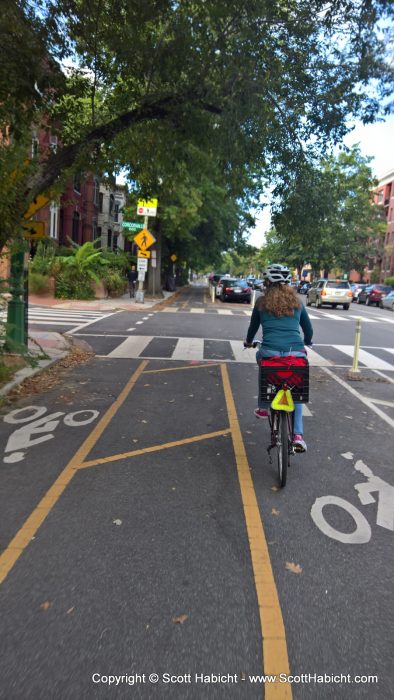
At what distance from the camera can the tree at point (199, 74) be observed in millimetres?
7656

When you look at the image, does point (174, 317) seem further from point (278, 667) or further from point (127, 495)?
point (278, 667)

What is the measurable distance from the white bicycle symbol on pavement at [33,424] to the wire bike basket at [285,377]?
7.97 ft

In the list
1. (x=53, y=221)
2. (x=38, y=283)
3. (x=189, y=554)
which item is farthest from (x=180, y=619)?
(x=53, y=221)

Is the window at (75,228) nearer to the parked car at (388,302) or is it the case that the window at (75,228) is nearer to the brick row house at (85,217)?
the brick row house at (85,217)

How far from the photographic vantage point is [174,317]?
2091 cm

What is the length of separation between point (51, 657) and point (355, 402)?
6.48 meters

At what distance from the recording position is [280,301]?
4906 mm

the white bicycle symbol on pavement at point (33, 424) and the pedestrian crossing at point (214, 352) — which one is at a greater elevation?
the pedestrian crossing at point (214, 352)

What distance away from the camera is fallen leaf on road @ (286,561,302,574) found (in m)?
3.30

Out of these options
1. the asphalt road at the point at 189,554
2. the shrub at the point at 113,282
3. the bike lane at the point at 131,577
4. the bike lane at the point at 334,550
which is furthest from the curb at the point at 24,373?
the shrub at the point at 113,282

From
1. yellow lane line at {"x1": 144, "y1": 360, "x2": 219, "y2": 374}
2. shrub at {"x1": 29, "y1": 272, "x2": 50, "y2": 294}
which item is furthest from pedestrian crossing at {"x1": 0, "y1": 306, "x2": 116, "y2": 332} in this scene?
yellow lane line at {"x1": 144, "y1": 360, "x2": 219, "y2": 374}

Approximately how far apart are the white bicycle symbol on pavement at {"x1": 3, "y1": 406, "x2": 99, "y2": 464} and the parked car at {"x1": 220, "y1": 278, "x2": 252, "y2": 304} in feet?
86.4

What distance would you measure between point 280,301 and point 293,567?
2.38m

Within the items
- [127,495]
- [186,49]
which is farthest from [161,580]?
[186,49]
